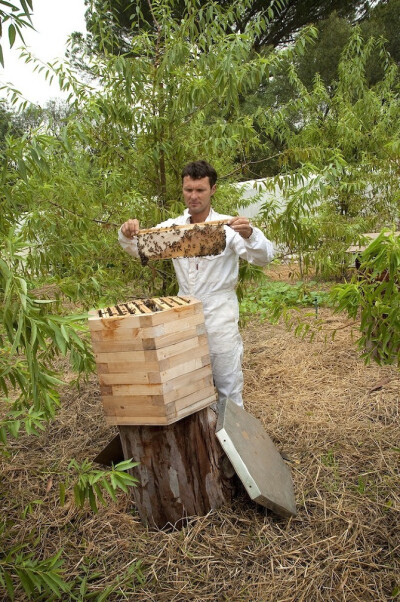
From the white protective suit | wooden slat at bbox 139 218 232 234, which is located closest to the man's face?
the white protective suit

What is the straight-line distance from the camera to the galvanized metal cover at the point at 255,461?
2146 millimetres

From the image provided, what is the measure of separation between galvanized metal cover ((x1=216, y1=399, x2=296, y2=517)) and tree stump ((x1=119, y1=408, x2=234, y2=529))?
0.35ft

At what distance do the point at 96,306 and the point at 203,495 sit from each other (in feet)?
4.69

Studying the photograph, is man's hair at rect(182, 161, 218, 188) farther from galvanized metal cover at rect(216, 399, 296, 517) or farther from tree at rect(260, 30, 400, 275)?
tree at rect(260, 30, 400, 275)

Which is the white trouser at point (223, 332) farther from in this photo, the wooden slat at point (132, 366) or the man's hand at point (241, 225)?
the wooden slat at point (132, 366)

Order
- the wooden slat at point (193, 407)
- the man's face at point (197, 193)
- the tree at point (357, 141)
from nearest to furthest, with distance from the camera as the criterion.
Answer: the wooden slat at point (193, 407), the man's face at point (197, 193), the tree at point (357, 141)

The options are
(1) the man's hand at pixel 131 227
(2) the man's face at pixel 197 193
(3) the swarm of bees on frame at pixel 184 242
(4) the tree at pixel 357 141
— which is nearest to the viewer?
(3) the swarm of bees on frame at pixel 184 242

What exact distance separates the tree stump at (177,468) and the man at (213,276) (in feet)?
1.61

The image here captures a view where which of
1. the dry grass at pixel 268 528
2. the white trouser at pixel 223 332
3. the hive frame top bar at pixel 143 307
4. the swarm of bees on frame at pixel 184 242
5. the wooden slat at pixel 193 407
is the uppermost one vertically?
the swarm of bees on frame at pixel 184 242

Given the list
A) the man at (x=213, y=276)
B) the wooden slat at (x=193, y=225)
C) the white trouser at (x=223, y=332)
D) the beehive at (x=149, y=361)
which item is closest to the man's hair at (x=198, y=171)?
the man at (x=213, y=276)

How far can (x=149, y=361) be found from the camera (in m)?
2.02

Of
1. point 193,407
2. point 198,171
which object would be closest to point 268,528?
point 193,407

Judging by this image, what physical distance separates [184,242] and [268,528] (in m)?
1.59

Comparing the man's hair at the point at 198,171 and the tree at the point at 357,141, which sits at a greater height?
the tree at the point at 357,141
